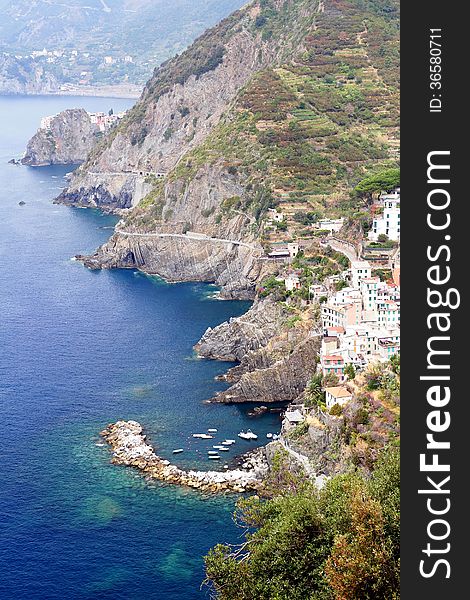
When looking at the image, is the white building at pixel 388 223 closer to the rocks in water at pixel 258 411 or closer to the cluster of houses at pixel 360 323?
the cluster of houses at pixel 360 323

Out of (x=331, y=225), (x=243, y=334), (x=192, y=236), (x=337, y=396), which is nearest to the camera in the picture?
(x=337, y=396)

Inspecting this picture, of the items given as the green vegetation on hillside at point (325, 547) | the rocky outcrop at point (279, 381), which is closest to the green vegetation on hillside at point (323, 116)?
the rocky outcrop at point (279, 381)

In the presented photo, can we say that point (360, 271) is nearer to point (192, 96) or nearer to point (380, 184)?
point (380, 184)

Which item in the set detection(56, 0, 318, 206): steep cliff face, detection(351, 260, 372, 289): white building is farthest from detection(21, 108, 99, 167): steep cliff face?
detection(351, 260, 372, 289): white building

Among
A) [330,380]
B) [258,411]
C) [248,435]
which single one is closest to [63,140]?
[258,411]

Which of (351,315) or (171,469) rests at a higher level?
(351,315)

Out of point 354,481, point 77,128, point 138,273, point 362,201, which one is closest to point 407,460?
point 354,481

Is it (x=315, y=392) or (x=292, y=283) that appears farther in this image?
(x=292, y=283)
